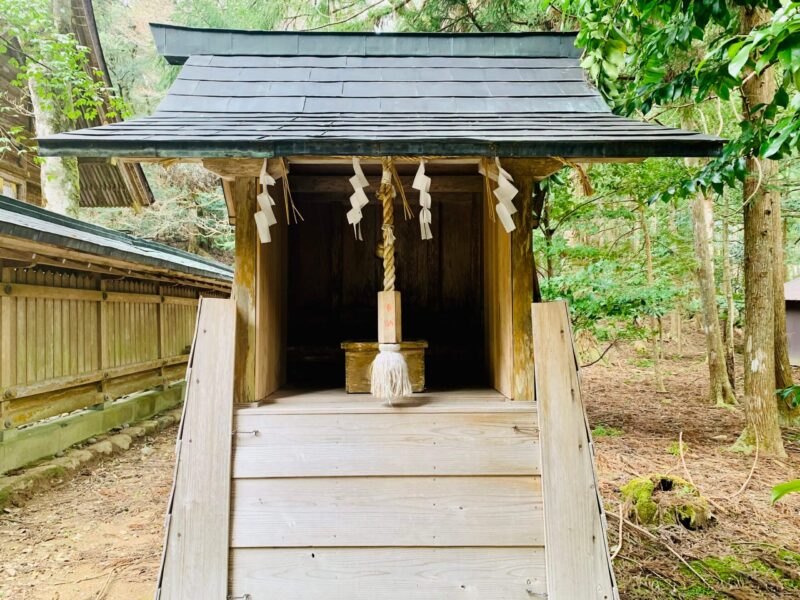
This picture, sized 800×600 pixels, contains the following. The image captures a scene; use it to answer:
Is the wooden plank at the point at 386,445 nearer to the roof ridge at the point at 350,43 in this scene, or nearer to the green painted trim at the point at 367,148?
the green painted trim at the point at 367,148

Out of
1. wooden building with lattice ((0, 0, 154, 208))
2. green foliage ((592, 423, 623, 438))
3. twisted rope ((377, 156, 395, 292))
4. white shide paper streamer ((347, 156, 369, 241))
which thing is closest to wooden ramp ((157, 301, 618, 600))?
twisted rope ((377, 156, 395, 292))

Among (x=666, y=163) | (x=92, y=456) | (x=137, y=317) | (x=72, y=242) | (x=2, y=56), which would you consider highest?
(x=2, y=56)

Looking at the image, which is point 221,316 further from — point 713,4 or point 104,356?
point 104,356

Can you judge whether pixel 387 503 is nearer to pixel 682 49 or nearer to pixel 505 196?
pixel 505 196

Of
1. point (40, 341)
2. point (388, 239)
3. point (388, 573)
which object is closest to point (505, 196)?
point (388, 239)

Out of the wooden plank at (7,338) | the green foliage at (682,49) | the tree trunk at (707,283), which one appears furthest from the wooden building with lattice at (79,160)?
the tree trunk at (707,283)

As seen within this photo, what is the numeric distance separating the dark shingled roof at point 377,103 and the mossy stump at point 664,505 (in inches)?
122

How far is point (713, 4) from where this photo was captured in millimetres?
3141

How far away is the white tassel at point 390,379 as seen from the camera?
6.79 ft

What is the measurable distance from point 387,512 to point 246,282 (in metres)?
1.20

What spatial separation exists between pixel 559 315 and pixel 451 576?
47.5 inches

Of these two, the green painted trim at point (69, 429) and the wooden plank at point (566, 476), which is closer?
the wooden plank at point (566, 476)

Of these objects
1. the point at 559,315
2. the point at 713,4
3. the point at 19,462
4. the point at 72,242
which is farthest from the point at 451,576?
the point at 19,462

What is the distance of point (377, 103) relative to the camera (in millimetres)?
2500
